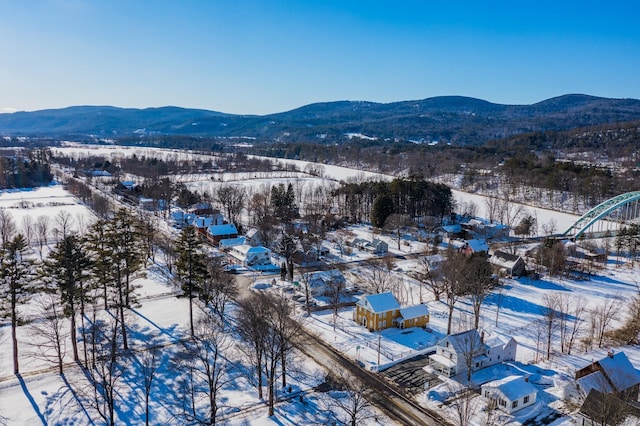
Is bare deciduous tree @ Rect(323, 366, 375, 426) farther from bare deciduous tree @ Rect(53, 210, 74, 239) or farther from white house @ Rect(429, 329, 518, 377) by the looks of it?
bare deciduous tree @ Rect(53, 210, 74, 239)

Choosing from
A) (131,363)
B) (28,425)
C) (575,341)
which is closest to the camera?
(28,425)

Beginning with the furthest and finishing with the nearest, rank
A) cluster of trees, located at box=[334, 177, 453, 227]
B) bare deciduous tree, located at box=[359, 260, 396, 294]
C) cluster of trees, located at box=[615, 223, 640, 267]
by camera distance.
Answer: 1. cluster of trees, located at box=[334, 177, 453, 227]
2. cluster of trees, located at box=[615, 223, 640, 267]
3. bare deciduous tree, located at box=[359, 260, 396, 294]

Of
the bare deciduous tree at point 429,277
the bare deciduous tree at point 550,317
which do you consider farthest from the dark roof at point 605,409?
the bare deciduous tree at point 429,277

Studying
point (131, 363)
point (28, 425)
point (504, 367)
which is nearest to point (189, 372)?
point (131, 363)

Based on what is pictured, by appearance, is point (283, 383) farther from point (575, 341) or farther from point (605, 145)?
point (605, 145)

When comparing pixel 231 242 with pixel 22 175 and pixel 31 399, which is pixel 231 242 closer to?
pixel 31 399

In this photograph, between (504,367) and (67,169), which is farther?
(67,169)

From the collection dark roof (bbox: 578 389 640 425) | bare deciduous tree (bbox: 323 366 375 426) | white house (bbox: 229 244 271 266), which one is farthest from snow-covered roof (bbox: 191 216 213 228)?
dark roof (bbox: 578 389 640 425)

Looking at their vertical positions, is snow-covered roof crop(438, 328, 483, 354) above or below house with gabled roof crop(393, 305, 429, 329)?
above

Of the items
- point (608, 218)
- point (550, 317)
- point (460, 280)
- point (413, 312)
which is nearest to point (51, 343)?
point (413, 312)
